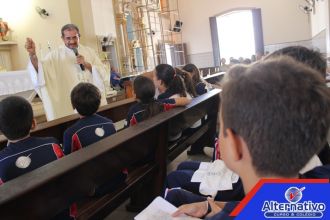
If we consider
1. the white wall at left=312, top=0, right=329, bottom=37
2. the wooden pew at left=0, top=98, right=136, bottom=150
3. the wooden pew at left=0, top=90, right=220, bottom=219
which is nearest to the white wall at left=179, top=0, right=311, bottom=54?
the white wall at left=312, top=0, right=329, bottom=37

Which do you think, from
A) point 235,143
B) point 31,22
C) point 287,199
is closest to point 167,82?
point 235,143

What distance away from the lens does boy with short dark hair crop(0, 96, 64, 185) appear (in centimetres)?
169

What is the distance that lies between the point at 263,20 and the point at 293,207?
542 inches

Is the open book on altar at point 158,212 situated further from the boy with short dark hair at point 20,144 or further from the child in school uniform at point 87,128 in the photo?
the child in school uniform at point 87,128

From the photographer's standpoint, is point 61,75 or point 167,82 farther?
point 61,75

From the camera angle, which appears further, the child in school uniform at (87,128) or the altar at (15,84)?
the altar at (15,84)

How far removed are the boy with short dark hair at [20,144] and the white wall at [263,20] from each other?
1282 centimetres

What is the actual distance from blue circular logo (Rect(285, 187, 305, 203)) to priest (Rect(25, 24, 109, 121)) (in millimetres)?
3759

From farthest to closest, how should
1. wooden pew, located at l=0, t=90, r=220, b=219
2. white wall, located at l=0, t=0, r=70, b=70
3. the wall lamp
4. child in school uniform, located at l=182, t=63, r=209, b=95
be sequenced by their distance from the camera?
the wall lamp < white wall, located at l=0, t=0, r=70, b=70 < child in school uniform, located at l=182, t=63, r=209, b=95 < wooden pew, located at l=0, t=90, r=220, b=219

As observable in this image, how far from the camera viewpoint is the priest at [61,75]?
421 centimetres

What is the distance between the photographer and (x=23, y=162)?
1714mm

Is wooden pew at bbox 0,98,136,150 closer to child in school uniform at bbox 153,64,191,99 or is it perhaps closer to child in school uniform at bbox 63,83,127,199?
child in school uniform at bbox 63,83,127,199

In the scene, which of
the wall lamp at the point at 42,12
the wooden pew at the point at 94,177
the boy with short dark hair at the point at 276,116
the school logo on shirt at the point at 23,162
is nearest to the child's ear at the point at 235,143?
the boy with short dark hair at the point at 276,116

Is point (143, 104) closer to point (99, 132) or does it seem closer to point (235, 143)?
point (99, 132)
